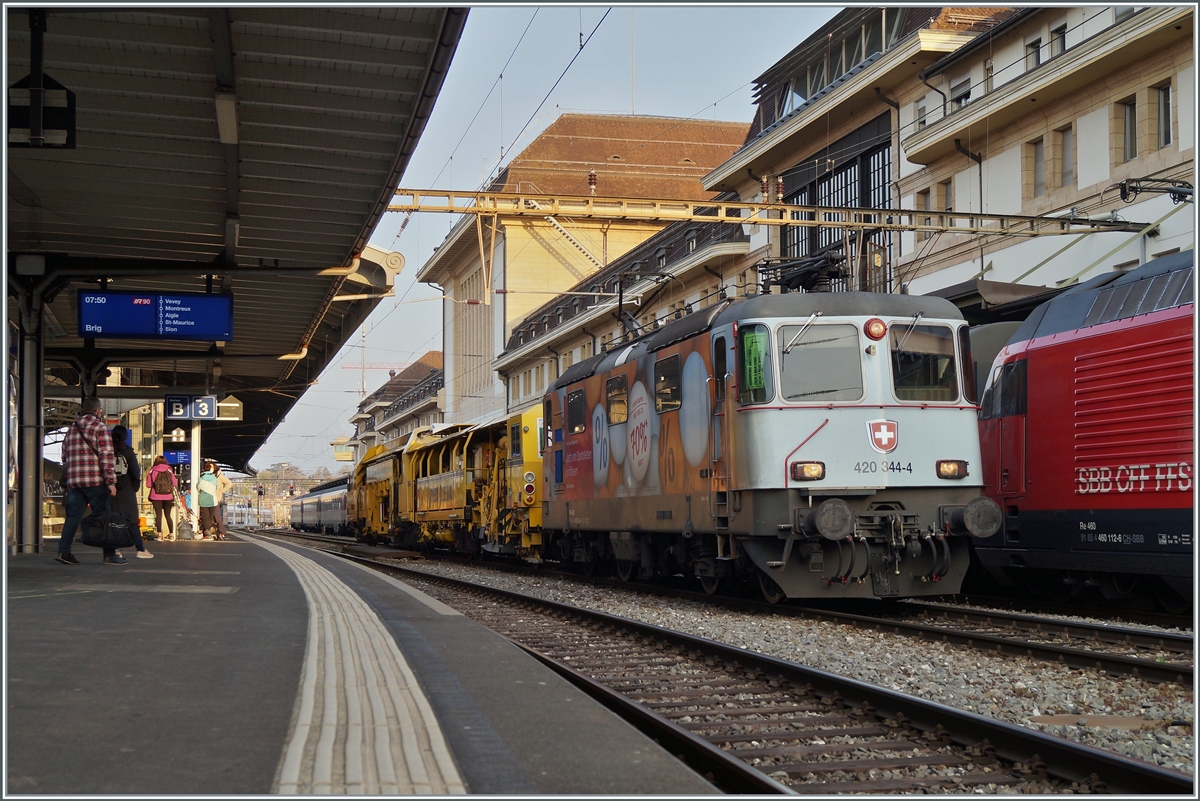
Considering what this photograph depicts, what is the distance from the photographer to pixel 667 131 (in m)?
73.3

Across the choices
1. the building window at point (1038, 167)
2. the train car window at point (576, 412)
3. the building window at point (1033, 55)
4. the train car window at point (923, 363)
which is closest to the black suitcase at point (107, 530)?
the train car window at point (576, 412)

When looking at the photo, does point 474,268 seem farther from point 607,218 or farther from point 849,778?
point 849,778

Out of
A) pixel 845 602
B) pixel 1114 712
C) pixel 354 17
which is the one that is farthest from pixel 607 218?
pixel 1114 712

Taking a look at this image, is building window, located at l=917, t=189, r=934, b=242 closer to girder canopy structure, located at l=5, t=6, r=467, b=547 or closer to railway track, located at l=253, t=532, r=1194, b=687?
girder canopy structure, located at l=5, t=6, r=467, b=547

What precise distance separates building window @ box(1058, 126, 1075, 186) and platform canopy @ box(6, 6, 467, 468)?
1539 cm

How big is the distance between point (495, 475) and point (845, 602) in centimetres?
1162

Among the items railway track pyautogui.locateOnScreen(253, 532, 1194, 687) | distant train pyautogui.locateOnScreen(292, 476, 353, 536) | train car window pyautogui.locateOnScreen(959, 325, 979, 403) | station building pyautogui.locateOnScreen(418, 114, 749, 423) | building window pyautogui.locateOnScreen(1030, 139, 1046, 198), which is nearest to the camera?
railway track pyautogui.locateOnScreen(253, 532, 1194, 687)

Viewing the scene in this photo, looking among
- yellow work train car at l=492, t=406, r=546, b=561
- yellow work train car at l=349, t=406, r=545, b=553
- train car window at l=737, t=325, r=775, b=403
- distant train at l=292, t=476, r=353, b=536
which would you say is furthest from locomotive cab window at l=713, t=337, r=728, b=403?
distant train at l=292, t=476, r=353, b=536

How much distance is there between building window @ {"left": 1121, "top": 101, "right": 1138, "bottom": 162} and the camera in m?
25.6

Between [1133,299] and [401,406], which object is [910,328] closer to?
[1133,299]

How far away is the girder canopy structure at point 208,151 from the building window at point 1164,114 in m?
15.9

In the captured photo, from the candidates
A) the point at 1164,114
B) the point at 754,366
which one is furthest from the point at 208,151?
the point at 1164,114

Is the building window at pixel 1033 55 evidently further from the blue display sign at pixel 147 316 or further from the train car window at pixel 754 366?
the blue display sign at pixel 147 316

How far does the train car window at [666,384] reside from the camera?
1420 cm
